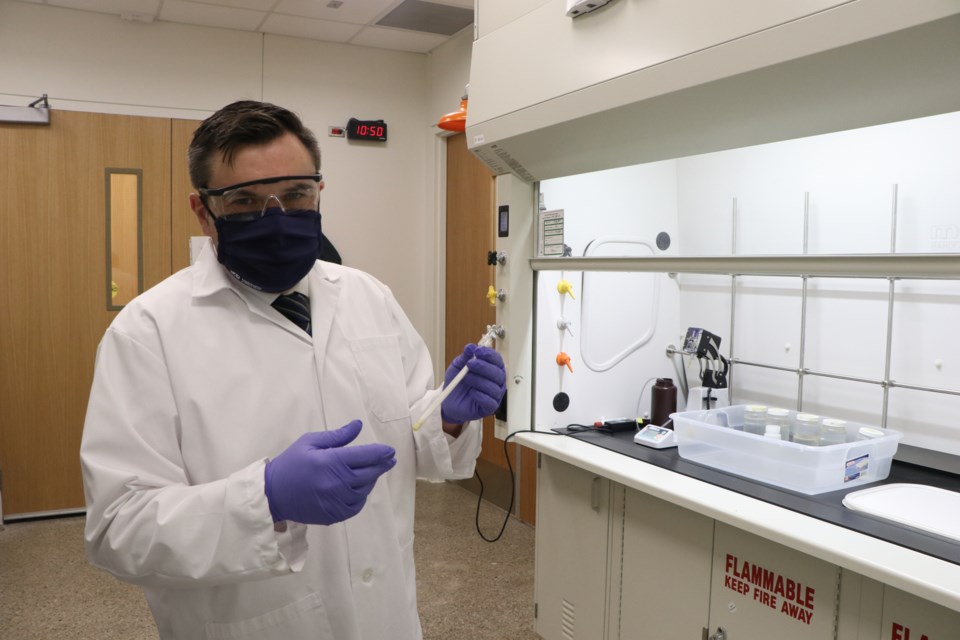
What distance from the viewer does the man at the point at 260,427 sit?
98 centimetres

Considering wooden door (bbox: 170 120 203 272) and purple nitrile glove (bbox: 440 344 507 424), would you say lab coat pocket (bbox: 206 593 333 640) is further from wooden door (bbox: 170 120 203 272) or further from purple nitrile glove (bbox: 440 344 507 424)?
wooden door (bbox: 170 120 203 272)

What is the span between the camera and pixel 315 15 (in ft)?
12.1

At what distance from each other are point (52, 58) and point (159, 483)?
3.46m

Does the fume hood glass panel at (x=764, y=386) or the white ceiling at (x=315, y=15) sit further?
the white ceiling at (x=315, y=15)

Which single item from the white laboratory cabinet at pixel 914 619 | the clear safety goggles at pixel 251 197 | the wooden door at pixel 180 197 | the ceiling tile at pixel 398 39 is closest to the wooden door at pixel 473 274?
the ceiling tile at pixel 398 39

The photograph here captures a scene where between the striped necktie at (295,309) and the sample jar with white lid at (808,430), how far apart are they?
4.30 ft

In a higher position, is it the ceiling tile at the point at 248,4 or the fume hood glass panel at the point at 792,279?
the ceiling tile at the point at 248,4

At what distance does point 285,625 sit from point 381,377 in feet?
1.42

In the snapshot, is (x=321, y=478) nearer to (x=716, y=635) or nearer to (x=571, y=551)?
(x=716, y=635)

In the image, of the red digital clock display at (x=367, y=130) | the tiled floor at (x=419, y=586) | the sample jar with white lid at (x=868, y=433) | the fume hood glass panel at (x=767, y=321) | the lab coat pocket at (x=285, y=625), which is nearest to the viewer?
the lab coat pocket at (x=285, y=625)

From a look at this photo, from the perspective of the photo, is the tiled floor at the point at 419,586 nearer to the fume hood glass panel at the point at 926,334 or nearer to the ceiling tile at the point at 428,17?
the fume hood glass panel at the point at 926,334

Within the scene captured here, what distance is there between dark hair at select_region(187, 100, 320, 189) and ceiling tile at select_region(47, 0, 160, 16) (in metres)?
2.86

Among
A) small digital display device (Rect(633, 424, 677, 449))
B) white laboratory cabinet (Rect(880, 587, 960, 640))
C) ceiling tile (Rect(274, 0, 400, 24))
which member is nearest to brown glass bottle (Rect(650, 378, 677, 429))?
small digital display device (Rect(633, 424, 677, 449))

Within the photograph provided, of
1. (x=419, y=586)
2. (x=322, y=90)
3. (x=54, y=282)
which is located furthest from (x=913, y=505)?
(x=54, y=282)
